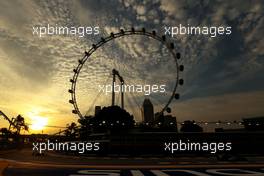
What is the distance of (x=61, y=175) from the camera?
803 inches

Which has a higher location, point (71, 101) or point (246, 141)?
point (71, 101)

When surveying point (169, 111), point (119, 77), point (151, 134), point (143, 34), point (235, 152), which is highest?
point (143, 34)

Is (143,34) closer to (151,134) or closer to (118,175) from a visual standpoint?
(151,134)

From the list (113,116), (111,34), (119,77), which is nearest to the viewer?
(111,34)

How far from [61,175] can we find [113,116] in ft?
310

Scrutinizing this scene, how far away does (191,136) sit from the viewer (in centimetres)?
7081

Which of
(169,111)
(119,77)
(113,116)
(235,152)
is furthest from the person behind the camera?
(113,116)

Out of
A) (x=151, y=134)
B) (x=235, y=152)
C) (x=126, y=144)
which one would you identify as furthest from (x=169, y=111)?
(x=235, y=152)

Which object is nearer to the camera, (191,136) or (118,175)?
(118,175)

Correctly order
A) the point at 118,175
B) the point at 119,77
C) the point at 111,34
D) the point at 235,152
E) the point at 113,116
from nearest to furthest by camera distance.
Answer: the point at 118,175, the point at 235,152, the point at 111,34, the point at 119,77, the point at 113,116

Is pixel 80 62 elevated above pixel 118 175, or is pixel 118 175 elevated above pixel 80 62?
pixel 80 62

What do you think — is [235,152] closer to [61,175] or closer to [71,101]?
[71,101]

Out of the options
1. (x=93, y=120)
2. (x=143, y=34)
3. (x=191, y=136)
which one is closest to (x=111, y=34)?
(x=143, y=34)

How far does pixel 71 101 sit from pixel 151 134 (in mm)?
20848
